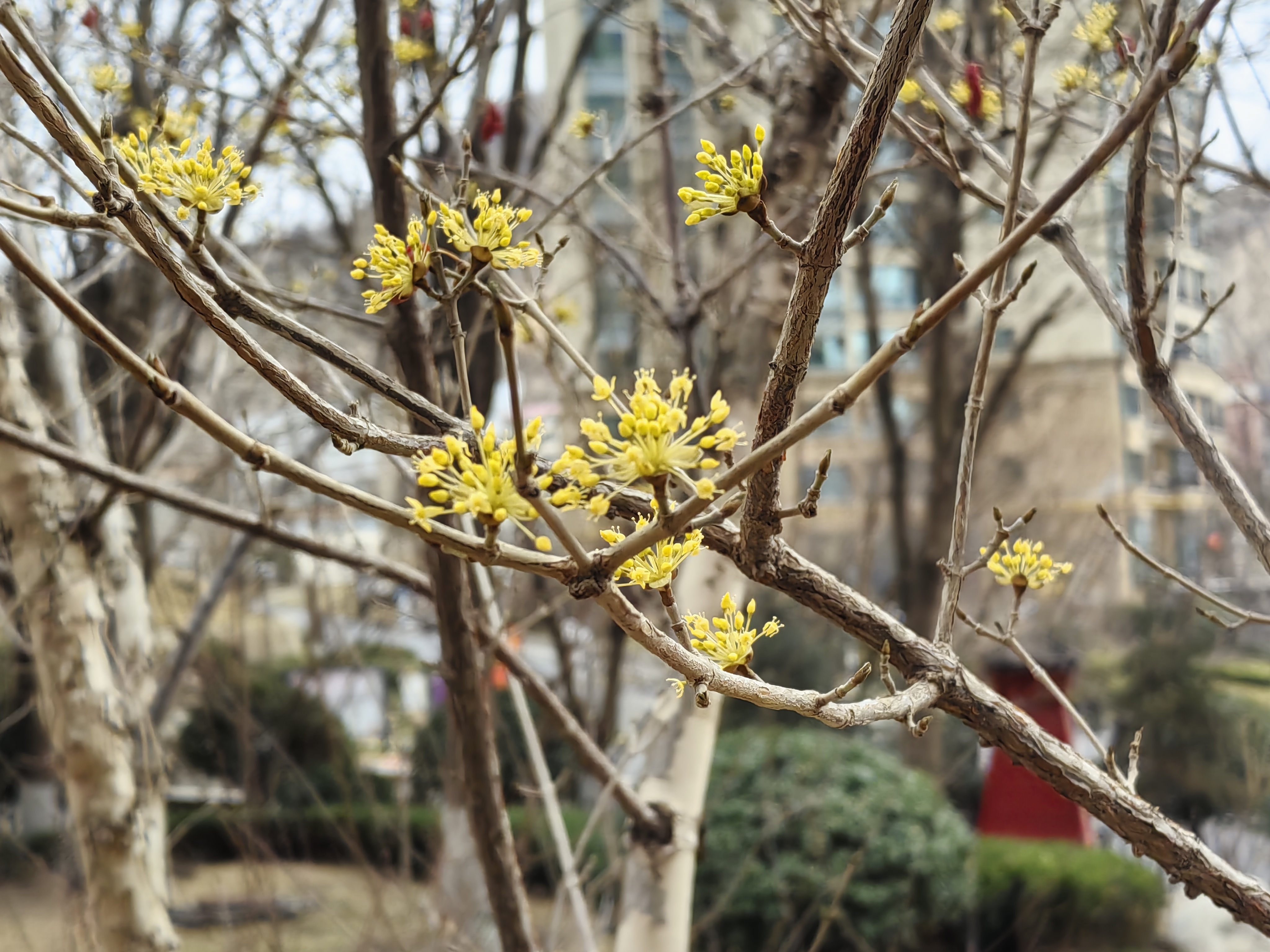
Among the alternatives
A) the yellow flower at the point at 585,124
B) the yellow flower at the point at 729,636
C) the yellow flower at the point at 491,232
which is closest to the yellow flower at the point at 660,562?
the yellow flower at the point at 729,636

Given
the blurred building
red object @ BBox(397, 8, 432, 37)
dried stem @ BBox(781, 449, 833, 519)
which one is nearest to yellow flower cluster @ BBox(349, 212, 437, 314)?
dried stem @ BBox(781, 449, 833, 519)

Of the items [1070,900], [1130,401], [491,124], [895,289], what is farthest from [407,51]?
[895,289]

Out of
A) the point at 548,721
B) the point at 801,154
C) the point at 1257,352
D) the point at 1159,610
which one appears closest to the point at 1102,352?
the point at 1257,352

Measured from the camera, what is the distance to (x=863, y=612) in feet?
3.87

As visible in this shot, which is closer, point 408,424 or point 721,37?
point 408,424

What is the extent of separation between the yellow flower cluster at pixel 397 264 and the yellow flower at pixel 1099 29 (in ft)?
4.63

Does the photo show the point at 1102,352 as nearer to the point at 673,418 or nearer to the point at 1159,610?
the point at 1159,610

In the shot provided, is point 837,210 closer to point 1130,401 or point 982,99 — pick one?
point 982,99

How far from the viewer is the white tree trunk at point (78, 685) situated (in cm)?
240

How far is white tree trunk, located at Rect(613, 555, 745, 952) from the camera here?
7.18 feet

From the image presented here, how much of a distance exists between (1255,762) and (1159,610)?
58.2 inches

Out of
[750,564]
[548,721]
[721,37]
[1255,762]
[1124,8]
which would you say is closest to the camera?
[750,564]

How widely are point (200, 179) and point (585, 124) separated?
7.46ft

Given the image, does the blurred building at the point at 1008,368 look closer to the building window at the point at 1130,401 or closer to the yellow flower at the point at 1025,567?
the building window at the point at 1130,401
